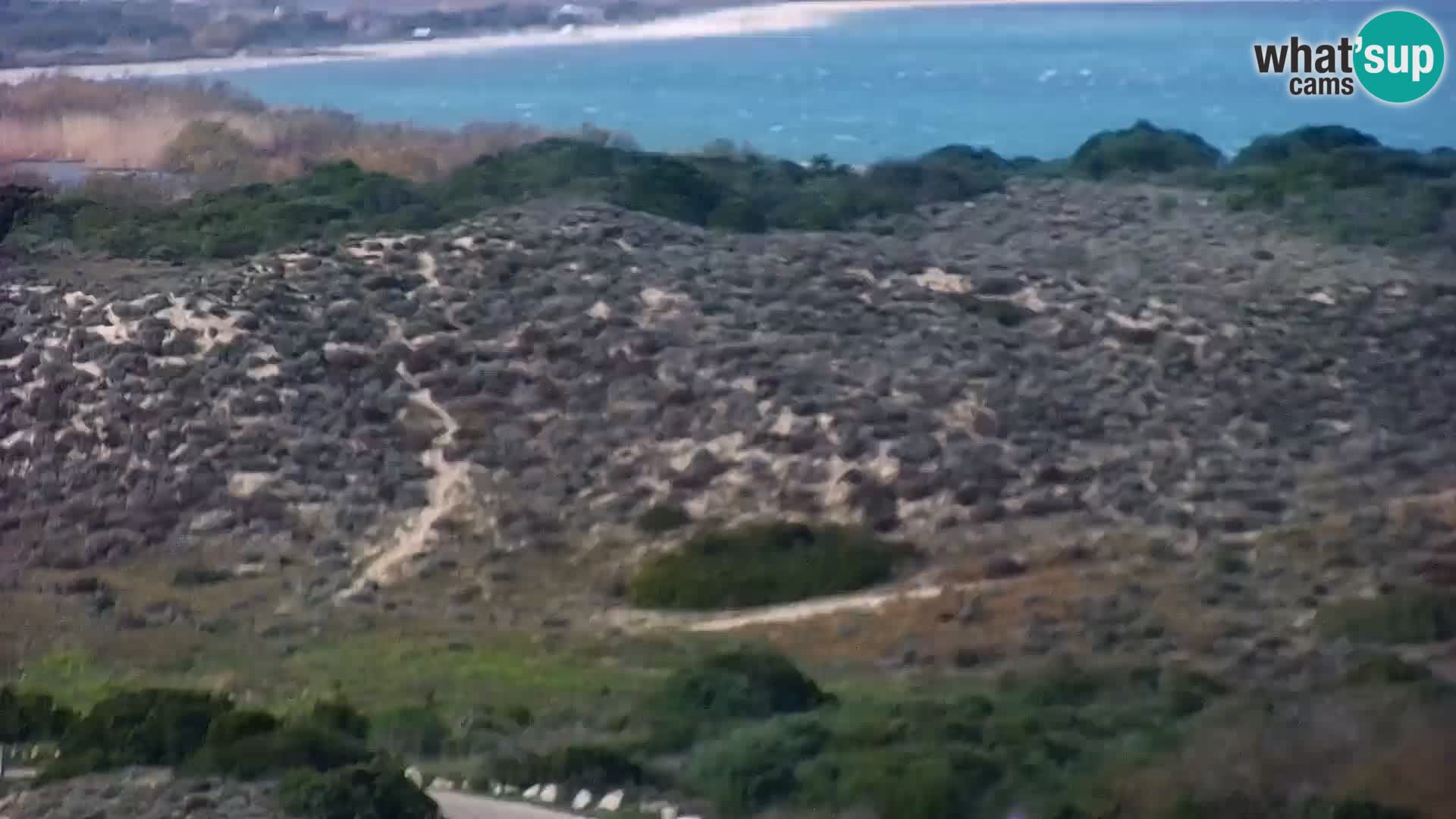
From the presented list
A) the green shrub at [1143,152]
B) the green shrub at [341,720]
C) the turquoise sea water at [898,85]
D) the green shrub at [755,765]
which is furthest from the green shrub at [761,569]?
the green shrub at [1143,152]

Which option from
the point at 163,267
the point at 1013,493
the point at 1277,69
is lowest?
the point at 1013,493

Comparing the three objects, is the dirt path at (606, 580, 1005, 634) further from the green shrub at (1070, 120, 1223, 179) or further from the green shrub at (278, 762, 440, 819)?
the green shrub at (1070, 120, 1223, 179)

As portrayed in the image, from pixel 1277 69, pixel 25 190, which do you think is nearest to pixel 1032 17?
pixel 1277 69

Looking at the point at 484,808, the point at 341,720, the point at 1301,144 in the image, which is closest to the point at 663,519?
the point at 341,720

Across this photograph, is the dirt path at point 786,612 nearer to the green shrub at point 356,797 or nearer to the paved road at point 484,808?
the paved road at point 484,808

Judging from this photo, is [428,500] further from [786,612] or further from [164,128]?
[164,128]

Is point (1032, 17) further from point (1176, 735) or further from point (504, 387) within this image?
point (1176, 735)
